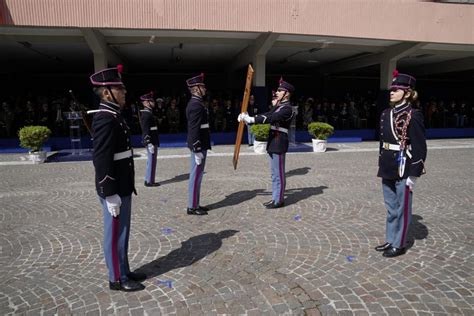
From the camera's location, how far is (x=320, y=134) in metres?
Answer: 12.3

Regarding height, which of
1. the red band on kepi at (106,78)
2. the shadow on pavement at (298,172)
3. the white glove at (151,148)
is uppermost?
the red band on kepi at (106,78)

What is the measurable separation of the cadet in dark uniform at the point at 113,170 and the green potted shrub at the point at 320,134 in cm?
971

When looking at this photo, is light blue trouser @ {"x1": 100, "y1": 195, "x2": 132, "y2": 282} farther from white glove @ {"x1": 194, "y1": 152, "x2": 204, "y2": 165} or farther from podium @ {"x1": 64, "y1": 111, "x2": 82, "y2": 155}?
podium @ {"x1": 64, "y1": 111, "x2": 82, "y2": 155}

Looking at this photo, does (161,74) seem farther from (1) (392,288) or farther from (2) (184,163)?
(1) (392,288)

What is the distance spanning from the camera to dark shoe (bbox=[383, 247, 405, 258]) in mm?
3920

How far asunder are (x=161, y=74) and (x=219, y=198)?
63.7ft

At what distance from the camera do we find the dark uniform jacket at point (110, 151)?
304cm

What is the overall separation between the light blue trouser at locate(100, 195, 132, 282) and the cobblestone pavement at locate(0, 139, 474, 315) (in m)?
0.20

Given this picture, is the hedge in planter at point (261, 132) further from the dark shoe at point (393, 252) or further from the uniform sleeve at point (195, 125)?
the dark shoe at point (393, 252)

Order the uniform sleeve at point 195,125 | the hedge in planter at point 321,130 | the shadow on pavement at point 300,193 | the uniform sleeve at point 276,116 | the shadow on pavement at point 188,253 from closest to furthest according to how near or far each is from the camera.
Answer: the shadow on pavement at point 188,253 < the uniform sleeve at point 195,125 < the uniform sleeve at point 276,116 < the shadow on pavement at point 300,193 < the hedge in planter at point 321,130

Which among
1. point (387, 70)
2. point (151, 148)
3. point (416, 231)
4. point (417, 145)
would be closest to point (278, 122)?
point (417, 145)

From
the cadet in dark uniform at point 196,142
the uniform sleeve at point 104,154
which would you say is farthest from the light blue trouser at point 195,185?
the uniform sleeve at point 104,154

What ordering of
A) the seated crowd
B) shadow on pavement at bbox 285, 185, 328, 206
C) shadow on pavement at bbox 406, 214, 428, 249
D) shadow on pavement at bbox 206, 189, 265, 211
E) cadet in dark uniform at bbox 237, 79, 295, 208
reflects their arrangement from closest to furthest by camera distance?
1. shadow on pavement at bbox 406, 214, 428, 249
2. cadet in dark uniform at bbox 237, 79, 295, 208
3. shadow on pavement at bbox 206, 189, 265, 211
4. shadow on pavement at bbox 285, 185, 328, 206
5. the seated crowd

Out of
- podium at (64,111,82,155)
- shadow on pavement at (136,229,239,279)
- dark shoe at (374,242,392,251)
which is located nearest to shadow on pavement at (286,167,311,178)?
shadow on pavement at (136,229,239,279)
